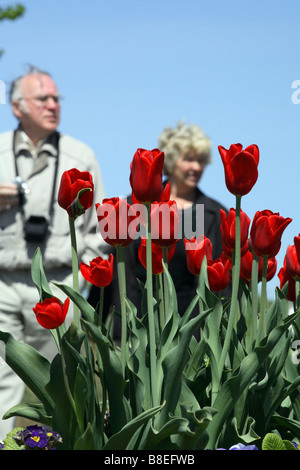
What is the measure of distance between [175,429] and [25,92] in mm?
2333

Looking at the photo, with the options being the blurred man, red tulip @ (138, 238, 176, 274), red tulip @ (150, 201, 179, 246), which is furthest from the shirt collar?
red tulip @ (150, 201, 179, 246)

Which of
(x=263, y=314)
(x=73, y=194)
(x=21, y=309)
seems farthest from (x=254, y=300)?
(x=21, y=309)

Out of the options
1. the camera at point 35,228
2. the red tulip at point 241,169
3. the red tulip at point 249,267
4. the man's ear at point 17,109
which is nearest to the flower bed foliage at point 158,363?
the red tulip at point 241,169

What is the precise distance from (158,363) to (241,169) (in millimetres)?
390

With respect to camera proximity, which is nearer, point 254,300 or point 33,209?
point 254,300

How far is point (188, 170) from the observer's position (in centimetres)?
338

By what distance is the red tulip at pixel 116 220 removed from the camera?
1.42 meters

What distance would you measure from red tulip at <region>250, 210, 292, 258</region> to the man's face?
6.40 feet

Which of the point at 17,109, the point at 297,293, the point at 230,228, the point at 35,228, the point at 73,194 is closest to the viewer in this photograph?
the point at 73,194

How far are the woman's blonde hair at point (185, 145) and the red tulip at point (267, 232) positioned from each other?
6.39 feet

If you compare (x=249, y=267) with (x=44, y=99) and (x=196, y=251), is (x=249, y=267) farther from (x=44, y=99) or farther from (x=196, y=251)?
(x=44, y=99)

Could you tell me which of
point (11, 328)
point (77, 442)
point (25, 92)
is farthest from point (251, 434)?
point (25, 92)

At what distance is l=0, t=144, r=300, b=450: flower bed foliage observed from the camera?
1326 millimetres
